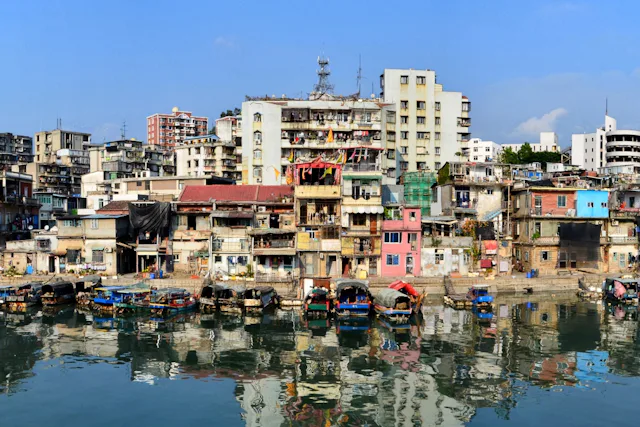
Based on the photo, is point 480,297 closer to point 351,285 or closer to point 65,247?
point 351,285

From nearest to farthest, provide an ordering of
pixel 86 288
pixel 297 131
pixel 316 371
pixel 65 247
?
pixel 316 371
pixel 86 288
pixel 65 247
pixel 297 131

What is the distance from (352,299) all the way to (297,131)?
89.0 ft

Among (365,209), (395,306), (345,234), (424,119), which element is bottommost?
(395,306)

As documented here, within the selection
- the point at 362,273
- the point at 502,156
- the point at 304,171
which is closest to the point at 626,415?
the point at 362,273

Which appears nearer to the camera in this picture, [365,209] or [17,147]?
[365,209]

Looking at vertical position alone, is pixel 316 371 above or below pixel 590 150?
below

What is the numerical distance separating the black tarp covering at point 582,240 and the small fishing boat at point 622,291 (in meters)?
6.72

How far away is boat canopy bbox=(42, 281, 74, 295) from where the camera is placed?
4710 cm

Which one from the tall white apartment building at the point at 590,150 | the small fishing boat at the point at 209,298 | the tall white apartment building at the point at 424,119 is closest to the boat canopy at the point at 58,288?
the small fishing boat at the point at 209,298

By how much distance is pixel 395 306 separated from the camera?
41.7 metres

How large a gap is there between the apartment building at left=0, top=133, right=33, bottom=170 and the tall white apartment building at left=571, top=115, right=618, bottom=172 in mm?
110940

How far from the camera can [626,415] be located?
2461 centimetres

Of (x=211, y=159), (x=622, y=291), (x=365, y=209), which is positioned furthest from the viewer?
(x=211, y=159)

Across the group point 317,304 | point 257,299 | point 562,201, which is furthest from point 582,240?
point 257,299
